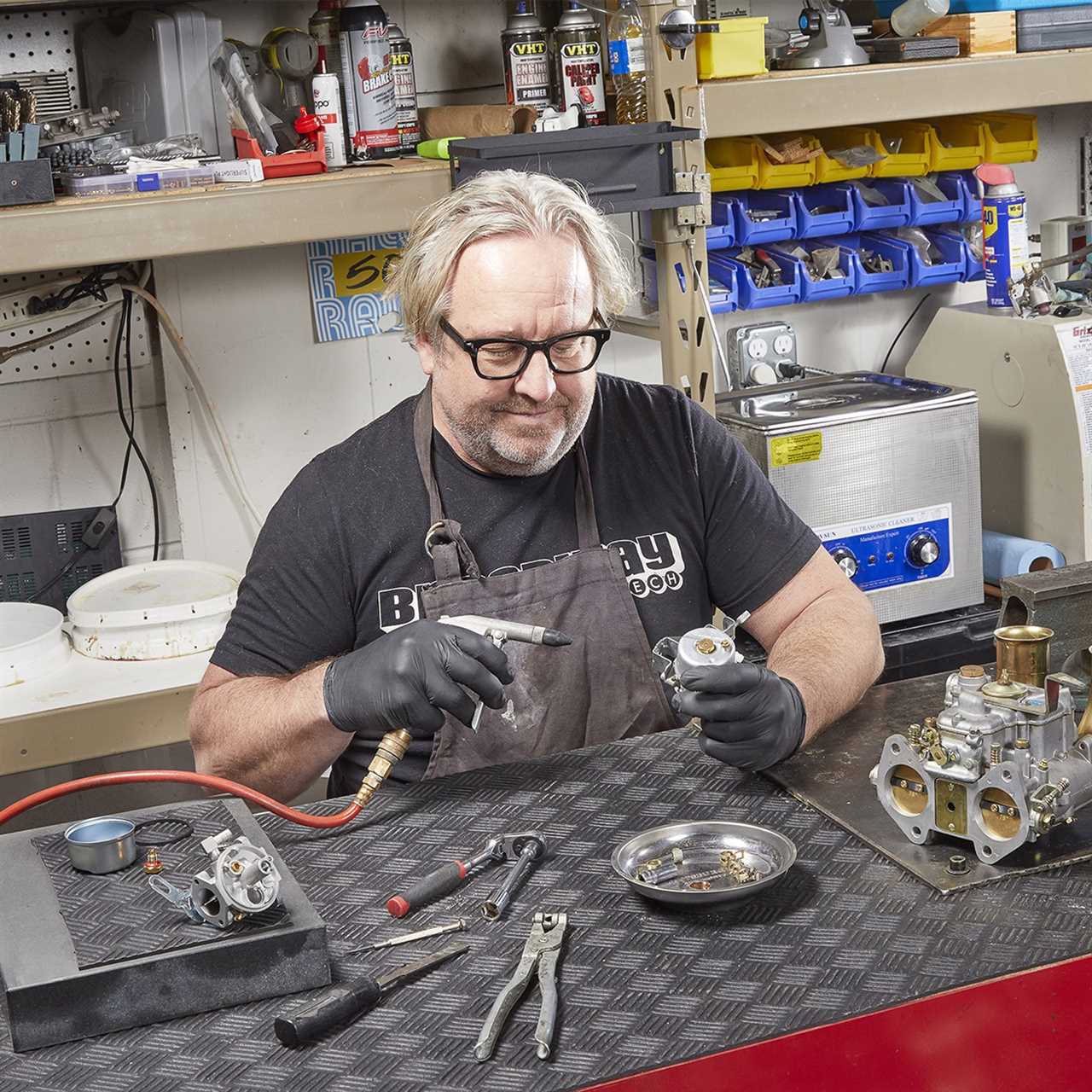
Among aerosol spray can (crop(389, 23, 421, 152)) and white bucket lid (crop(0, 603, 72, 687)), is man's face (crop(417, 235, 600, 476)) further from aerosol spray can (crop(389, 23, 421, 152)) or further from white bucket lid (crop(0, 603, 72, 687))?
white bucket lid (crop(0, 603, 72, 687))

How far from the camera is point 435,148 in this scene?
2.02 meters

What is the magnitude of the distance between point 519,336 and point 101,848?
0.69m

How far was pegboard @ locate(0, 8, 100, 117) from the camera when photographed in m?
2.14

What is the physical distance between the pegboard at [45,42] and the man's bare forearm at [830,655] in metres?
1.37

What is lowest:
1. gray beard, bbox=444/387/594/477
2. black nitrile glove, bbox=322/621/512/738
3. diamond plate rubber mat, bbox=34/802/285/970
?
diamond plate rubber mat, bbox=34/802/285/970

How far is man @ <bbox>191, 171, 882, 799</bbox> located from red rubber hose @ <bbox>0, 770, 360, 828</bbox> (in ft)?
0.61

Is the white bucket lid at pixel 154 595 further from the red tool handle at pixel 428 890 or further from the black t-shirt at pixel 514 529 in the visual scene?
the red tool handle at pixel 428 890

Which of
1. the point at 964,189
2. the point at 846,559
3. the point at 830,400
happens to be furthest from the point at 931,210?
the point at 846,559

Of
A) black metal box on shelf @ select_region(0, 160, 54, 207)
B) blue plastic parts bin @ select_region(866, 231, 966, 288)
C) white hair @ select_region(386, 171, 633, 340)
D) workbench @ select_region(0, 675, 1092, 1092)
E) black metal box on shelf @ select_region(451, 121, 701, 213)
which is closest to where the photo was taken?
workbench @ select_region(0, 675, 1092, 1092)

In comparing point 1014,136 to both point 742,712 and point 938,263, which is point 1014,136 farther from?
point 742,712

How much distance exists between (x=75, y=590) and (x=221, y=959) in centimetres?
138

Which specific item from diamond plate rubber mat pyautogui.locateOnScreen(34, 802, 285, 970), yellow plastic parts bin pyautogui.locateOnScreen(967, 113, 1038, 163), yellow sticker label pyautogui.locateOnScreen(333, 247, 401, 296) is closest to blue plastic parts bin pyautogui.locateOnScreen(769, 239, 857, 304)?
yellow plastic parts bin pyautogui.locateOnScreen(967, 113, 1038, 163)

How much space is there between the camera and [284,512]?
1.65m

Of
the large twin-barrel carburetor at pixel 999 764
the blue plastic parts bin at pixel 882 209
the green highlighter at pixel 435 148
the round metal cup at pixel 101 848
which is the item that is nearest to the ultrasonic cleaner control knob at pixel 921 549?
the blue plastic parts bin at pixel 882 209
